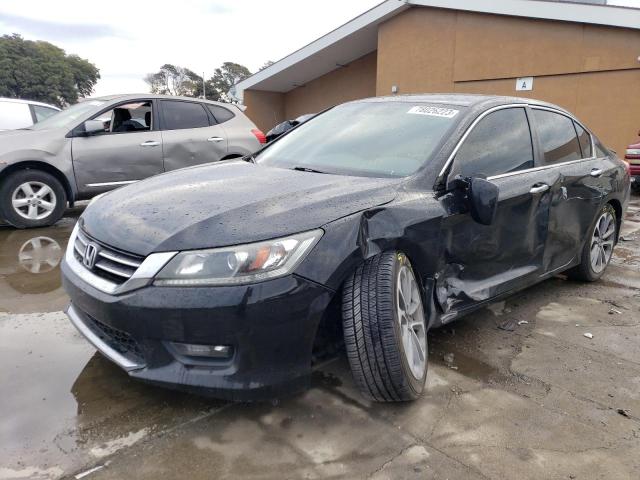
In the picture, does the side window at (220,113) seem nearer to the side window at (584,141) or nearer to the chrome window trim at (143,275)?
the side window at (584,141)

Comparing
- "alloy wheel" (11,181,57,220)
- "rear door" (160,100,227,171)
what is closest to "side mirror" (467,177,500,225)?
"rear door" (160,100,227,171)

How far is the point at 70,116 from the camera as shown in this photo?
20.9 ft

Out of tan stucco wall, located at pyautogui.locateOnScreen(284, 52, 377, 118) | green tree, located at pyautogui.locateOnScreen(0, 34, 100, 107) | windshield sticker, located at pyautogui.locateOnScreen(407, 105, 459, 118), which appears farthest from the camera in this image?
green tree, located at pyautogui.locateOnScreen(0, 34, 100, 107)

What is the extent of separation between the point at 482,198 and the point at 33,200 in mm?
5252

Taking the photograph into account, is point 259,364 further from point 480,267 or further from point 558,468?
point 480,267

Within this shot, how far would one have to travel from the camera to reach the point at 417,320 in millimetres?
2625

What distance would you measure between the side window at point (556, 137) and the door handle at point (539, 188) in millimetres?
274

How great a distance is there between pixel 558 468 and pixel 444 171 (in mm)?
1503

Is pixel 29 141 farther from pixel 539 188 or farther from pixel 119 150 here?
pixel 539 188

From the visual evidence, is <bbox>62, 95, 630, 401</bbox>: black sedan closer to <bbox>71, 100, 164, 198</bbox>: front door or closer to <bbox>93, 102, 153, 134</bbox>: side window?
<bbox>71, 100, 164, 198</bbox>: front door

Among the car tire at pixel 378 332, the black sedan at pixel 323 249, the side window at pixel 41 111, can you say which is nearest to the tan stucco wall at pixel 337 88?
the side window at pixel 41 111

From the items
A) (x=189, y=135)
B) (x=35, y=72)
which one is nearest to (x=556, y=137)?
(x=189, y=135)

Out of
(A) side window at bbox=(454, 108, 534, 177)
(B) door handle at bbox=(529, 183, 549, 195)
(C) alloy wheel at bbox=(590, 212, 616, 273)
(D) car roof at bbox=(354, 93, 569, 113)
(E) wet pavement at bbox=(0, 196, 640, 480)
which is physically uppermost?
(D) car roof at bbox=(354, 93, 569, 113)

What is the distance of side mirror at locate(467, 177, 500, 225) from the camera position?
2.67 metres
